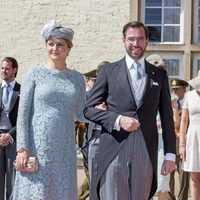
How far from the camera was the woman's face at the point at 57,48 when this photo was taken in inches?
189

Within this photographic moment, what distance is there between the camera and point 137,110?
4383 millimetres

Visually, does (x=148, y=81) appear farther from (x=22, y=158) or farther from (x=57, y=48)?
(x=22, y=158)

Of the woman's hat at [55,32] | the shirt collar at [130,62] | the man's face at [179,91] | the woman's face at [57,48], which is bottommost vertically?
the man's face at [179,91]

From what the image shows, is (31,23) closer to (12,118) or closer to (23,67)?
(23,67)

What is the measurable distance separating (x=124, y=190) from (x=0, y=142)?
3.25 meters

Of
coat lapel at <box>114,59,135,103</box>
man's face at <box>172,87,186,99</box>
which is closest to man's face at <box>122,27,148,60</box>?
coat lapel at <box>114,59,135,103</box>

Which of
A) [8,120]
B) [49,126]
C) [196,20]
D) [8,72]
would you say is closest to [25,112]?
[49,126]

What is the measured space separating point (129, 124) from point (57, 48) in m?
0.93

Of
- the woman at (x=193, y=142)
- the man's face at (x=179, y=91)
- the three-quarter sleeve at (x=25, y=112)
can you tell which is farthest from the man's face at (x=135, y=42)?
the man's face at (x=179, y=91)

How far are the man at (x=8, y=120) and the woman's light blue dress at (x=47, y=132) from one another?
103 inches

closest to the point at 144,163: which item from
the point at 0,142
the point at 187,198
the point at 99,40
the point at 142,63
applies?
the point at 142,63

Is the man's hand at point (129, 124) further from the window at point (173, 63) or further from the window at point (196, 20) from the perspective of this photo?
Answer: the window at point (196, 20)

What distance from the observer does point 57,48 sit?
15.8 feet

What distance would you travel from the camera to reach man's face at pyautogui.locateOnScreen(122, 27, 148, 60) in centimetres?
443
